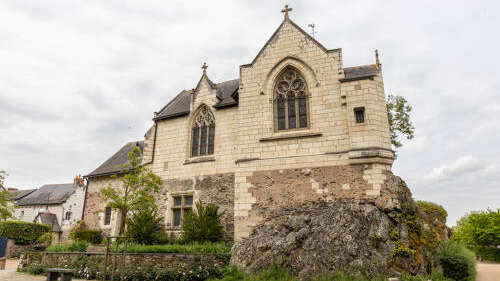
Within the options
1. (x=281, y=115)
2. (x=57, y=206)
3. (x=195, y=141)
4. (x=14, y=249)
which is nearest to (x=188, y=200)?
(x=195, y=141)

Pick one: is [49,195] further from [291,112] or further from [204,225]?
[291,112]

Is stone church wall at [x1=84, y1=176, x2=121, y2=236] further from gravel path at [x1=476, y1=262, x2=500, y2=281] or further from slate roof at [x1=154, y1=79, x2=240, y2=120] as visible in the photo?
gravel path at [x1=476, y1=262, x2=500, y2=281]

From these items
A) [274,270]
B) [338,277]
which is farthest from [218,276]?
[338,277]

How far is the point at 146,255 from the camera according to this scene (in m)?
11.6

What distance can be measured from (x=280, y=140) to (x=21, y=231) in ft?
78.9

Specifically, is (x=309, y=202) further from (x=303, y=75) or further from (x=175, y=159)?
(x=175, y=159)

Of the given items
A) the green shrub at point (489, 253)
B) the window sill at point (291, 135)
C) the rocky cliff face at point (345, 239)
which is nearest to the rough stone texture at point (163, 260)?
the rocky cliff face at point (345, 239)

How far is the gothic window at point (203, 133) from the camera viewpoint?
633 inches

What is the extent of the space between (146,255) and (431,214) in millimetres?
12881

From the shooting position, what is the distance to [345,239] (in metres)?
10.1

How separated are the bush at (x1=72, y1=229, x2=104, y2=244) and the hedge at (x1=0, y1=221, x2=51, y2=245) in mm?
9633

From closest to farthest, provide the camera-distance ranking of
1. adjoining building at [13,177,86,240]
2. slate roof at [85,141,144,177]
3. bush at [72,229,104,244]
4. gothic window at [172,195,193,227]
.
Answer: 1. gothic window at [172,195,193,227]
2. bush at [72,229,104,244]
3. slate roof at [85,141,144,177]
4. adjoining building at [13,177,86,240]

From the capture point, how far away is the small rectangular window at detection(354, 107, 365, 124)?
12110 millimetres

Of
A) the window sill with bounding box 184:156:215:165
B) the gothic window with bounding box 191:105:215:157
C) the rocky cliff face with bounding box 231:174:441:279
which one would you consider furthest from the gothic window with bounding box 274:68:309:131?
the gothic window with bounding box 191:105:215:157
